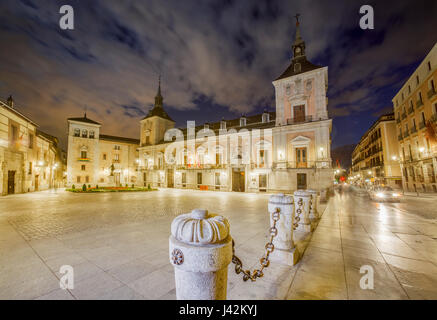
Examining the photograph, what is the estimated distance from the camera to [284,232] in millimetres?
3467

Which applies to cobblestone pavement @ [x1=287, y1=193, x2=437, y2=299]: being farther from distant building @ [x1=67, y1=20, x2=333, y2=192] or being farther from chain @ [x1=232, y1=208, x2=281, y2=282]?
distant building @ [x1=67, y1=20, x2=333, y2=192]

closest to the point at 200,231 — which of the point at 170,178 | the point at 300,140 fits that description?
the point at 300,140

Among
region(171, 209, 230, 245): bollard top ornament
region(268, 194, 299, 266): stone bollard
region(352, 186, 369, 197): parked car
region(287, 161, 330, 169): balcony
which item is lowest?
region(352, 186, 369, 197): parked car

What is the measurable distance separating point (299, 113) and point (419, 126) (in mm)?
16470

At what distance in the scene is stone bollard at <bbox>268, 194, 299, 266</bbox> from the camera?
11.0 ft

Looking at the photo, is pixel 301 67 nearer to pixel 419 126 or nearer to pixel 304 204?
pixel 419 126

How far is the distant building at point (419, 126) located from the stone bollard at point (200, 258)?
3049 centimetres

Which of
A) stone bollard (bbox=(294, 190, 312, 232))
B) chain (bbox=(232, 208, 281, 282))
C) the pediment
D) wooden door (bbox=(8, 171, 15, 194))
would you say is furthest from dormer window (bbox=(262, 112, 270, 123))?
wooden door (bbox=(8, 171, 15, 194))

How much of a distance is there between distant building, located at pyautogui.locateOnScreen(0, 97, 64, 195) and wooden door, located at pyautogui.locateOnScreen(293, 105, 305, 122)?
29842 mm

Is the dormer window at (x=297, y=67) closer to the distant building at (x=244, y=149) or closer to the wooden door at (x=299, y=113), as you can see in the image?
the distant building at (x=244, y=149)

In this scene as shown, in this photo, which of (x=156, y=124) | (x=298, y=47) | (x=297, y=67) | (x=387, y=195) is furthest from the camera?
(x=156, y=124)
